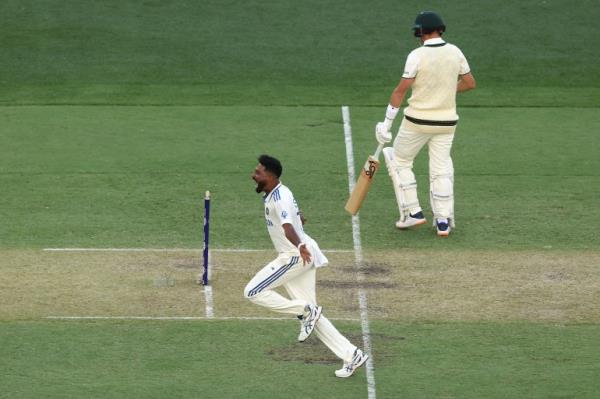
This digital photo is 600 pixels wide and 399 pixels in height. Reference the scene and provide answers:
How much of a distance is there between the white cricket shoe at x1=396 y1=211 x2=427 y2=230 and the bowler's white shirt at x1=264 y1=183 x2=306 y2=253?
15.3 feet

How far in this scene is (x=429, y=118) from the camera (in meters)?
16.8

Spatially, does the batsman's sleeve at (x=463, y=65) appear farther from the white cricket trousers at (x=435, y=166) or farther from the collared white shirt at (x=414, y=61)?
the white cricket trousers at (x=435, y=166)

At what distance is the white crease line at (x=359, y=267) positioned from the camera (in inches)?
500

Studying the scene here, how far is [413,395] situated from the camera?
40.0 ft

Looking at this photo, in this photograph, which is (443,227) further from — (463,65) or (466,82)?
(463,65)

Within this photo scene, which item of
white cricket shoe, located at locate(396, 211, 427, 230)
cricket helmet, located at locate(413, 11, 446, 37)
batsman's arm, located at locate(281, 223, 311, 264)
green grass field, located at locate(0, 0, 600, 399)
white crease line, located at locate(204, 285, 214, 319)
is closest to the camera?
batsman's arm, located at locate(281, 223, 311, 264)

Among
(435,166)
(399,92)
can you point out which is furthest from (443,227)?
(399,92)

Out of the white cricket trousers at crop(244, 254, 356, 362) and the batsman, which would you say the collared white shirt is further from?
the white cricket trousers at crop(244, 254, 356, 362)

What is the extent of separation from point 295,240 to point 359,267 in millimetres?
3638

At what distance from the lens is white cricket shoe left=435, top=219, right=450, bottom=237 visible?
1705 cm

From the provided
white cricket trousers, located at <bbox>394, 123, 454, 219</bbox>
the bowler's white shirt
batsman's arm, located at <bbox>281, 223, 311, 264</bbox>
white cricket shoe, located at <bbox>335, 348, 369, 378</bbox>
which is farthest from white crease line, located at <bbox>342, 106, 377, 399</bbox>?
the bowler's white shirt

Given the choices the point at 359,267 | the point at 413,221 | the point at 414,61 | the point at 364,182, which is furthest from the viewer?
the point at 413,221

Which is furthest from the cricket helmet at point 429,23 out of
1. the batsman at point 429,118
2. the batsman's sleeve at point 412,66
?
the batsman's sleeve at point 412,66

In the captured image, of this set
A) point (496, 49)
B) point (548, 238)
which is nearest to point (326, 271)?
point (548, 238)
